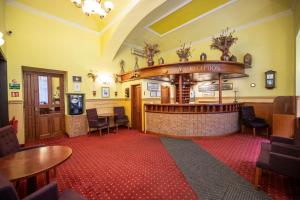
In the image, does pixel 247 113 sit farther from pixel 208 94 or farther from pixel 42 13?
pixel 42 13

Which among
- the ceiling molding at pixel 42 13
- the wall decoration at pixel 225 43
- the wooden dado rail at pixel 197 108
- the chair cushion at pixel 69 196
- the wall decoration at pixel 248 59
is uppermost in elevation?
the ceiling molding at pixel 42 13

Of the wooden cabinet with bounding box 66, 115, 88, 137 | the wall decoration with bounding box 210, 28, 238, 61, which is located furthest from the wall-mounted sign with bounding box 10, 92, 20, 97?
the wall decoration with bounding box 210, 28, 238, 61

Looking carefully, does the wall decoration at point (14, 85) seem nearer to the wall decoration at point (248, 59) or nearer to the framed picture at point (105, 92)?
the framed picture at point (105, 92)

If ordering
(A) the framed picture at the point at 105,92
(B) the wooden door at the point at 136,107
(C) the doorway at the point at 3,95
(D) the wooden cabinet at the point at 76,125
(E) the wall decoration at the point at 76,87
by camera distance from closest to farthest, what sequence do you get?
(C) the doorway at the point at 3,95 < (D) the wooden cabinet at the point at 76,125 < (E) the wall decoration at the point at 76,87 < (B) the wooden door at the point at 136,107 < (A) the framed picture at the point at 105,92

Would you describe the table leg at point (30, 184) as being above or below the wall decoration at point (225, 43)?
below

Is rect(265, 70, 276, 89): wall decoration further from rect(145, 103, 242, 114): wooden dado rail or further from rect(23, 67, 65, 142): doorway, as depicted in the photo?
rect(23, 67, 65, 142): doorway

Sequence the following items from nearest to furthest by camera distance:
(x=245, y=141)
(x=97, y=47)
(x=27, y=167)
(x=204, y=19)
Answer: (x=27, y=167) → (x=245, y=141) → (x=204, y=19) → (x=97, y=47)

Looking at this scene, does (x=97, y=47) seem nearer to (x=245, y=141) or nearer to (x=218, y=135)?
(x=218, y=135)

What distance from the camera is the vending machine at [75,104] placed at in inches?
209

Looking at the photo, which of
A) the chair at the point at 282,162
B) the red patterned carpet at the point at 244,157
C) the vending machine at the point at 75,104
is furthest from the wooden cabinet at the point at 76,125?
the chair at the point at 282,162

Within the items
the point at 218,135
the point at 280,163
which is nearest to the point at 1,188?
the point at 280,163

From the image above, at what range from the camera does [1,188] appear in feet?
2.89

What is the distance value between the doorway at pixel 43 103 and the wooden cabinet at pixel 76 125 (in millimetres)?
414

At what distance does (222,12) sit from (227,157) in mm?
5064
